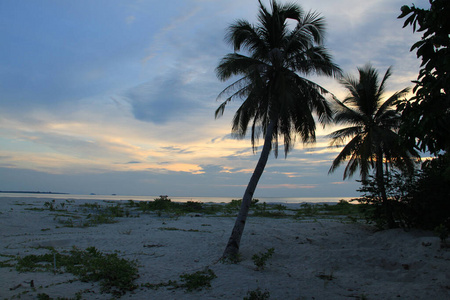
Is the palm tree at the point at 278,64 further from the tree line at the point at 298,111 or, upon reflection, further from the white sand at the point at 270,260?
the white sand at the point at 270,260

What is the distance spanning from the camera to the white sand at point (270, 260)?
16.5ft

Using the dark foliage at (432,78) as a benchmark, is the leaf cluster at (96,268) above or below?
below

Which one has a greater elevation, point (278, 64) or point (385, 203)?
point (278, 64)

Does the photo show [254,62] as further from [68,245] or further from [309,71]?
[68,245]

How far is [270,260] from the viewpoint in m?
7.61

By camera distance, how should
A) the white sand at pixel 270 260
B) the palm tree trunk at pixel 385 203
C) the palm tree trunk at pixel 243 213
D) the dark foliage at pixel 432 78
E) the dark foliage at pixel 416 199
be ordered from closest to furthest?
1. the dark foliage at pixel 432 78
2. the white sand at pixel 270 260
3. the palm tree trunk at pixel 243 213
4. the dark foliage at pixel 416 199
5. the palm tree trunk at pixel 385 203

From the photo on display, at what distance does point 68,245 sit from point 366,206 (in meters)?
11.4

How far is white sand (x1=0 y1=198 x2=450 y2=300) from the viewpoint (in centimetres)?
504

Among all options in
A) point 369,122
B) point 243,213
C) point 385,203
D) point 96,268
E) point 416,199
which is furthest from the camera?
point 369,122

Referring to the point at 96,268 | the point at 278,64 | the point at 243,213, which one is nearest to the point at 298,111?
the point at 278,64

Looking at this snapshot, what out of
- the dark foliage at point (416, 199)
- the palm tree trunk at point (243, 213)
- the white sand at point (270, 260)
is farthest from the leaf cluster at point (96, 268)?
the dark foliage at point (416, 199)

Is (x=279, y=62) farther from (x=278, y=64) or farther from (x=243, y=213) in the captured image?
(x=243, y=213)

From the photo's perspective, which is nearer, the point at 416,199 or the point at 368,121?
the point at 416,199

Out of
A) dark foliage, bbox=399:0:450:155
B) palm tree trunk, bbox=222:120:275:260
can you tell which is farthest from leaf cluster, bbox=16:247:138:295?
dark foliage, bbox=399:0:450:155
